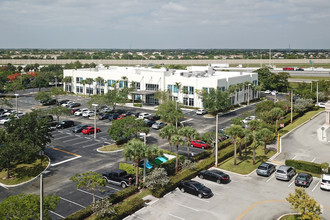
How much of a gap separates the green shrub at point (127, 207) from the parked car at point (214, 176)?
10141 mm

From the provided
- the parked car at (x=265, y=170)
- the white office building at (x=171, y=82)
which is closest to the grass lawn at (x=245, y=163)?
the parked car at (x=265, y=170)

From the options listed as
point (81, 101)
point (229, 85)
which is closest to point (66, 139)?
point (81, 101)

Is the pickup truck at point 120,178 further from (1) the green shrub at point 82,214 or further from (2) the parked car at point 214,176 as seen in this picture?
(2) the parked car at point 214,176

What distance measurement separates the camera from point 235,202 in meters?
32.6

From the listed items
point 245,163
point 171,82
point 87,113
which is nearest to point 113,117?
point 87,113

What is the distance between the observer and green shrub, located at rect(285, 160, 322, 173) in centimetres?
4053

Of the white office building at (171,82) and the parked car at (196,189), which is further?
the white office building at (171,82)

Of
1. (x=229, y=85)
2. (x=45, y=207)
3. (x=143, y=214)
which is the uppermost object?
(x=229, y=85)

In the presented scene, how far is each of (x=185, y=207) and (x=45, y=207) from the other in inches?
524

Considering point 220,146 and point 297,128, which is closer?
point 220,146

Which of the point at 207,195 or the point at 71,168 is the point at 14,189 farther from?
the point at 207,195

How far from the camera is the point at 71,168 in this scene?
42125mm

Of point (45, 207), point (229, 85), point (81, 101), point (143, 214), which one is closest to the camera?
point (45, 207)

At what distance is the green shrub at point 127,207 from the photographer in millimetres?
28812
